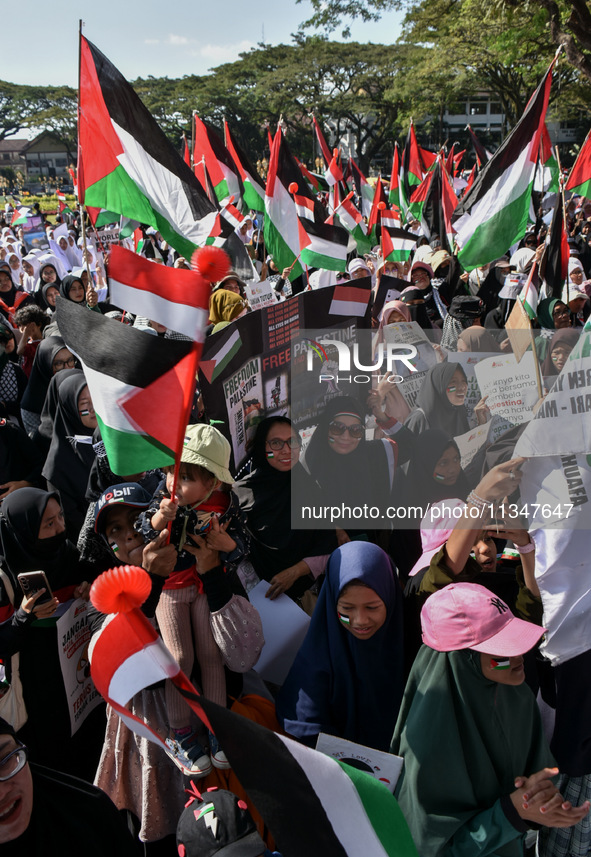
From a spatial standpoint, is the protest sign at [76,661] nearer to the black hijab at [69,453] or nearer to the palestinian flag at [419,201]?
the black hijab at [69,453]

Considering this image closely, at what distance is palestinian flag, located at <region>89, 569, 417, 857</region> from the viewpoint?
1.28m

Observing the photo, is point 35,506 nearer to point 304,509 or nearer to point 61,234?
point 304,509

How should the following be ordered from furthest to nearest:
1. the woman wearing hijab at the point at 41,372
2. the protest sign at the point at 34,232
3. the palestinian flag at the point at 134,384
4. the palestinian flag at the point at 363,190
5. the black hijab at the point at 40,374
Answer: the protest sign at the point at 34,232 → the palestinian flag at the point at 363,190 → the black hijab at the point at 40,374 → the woman wearing hijab at the point at 41,372 → the palestinian flag at the point at 134,384

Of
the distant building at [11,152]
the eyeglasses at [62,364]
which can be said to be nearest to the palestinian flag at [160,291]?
the eyeglasses at [62,364]

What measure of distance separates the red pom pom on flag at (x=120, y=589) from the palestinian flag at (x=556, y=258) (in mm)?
4542

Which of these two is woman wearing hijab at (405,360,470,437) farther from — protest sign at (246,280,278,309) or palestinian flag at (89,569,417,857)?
palestinian flag at (89,569,417,857)

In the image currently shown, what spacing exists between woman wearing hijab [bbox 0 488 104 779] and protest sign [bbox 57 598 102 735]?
4cm

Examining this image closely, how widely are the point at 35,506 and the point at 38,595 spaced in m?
A: 0.36

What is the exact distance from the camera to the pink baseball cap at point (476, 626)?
1718mm

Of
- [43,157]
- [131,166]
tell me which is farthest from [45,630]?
[43,157]

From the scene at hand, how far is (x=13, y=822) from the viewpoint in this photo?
1.37 metres

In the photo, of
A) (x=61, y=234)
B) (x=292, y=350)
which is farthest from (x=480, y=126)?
(x=292, y=350)

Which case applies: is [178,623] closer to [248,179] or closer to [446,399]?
[446,399]

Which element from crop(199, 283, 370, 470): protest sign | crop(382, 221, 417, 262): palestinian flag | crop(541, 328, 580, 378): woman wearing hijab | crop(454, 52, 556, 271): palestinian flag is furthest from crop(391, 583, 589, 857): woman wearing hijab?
crop(382, 221, 417, 262): palestinian flag
